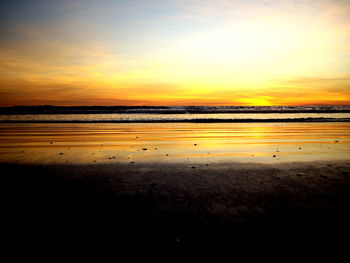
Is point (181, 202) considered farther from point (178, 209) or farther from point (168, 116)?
point (168, 116)

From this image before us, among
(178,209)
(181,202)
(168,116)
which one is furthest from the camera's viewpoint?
(168,116)

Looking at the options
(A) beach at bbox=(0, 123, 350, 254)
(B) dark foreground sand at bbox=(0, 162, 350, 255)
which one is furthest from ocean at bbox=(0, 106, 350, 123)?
(B) dark foreground sand at bbox=(0, 162, 350, 255)

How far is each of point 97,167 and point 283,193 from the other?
470 cm

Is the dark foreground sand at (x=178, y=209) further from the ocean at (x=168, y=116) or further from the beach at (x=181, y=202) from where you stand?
the ocean at (x=168, y=116)

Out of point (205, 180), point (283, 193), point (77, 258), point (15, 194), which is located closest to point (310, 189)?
point (283, 193)

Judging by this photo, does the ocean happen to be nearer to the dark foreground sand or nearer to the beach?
the beach

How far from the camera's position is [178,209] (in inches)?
142

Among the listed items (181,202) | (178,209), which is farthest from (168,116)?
(178,209)

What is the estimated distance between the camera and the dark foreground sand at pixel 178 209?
2771 millimetres

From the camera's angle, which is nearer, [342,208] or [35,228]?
[35,228]

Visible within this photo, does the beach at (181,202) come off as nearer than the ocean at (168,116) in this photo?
Yes

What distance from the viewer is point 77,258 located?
96.8 inches

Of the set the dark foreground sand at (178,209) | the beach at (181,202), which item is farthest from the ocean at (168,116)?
the dark foreground sand at (178,209)

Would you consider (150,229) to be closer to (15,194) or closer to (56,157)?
(15,194)
